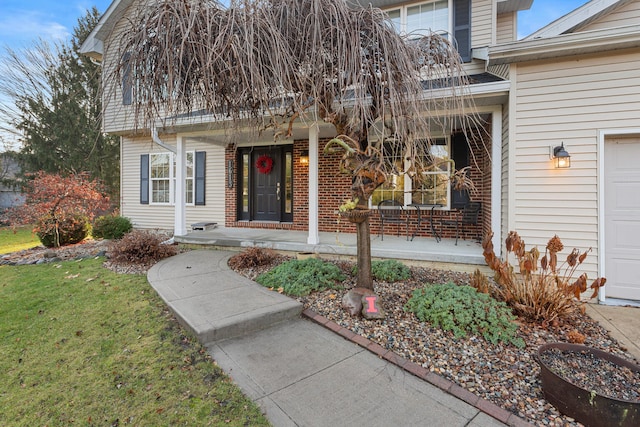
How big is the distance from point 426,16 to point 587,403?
23.0ft

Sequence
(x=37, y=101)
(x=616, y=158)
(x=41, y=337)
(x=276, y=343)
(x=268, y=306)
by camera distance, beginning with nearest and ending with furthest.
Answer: (x=276, y=343) < (x=41, y=337) < (x=268, y=306) < (x=616, y=158) < (x=37, y=101)

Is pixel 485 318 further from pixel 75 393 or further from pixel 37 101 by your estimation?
pixel 37 101

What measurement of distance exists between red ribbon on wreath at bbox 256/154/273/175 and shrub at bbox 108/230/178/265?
332 centimetres

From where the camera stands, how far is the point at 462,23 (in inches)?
232

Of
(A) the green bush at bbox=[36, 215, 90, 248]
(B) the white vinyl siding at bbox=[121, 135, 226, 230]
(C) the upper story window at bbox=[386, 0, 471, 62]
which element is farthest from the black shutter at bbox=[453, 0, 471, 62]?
(A) the green bush at bbox=[36, 215, 90, 248]

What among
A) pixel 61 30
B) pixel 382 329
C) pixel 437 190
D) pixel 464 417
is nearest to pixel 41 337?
pixel 382 329

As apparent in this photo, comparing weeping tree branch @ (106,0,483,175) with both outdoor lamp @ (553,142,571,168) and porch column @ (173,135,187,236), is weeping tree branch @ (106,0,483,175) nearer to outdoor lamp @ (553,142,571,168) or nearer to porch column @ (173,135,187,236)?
outdoor lamp @ (553,142,571,168)

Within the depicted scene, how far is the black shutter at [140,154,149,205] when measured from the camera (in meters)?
9.20

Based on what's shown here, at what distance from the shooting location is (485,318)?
2.81m

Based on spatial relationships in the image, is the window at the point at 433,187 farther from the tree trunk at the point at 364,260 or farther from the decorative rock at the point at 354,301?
the decorative rock at the point at 354,301

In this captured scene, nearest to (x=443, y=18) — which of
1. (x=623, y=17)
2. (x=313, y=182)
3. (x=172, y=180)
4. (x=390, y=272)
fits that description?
(x=623, y=17)

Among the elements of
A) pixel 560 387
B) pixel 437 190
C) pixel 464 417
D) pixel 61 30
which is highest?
pixel 61 30

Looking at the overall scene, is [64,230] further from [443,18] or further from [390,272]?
[443,18]

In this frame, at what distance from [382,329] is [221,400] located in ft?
5.24
